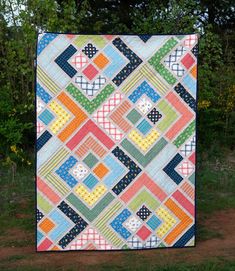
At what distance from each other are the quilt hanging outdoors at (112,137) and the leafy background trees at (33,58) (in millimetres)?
4154

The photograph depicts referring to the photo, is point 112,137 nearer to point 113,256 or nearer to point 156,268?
point 113,256

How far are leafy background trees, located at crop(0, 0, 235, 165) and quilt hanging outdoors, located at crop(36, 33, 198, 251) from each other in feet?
13.6

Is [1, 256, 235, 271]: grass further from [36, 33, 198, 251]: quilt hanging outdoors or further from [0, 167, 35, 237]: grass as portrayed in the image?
[0, 167, 35, 237]: grass

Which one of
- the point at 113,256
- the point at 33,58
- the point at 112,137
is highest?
the point at 33,58

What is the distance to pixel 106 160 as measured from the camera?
5.03 m

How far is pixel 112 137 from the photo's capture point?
16.4 ft

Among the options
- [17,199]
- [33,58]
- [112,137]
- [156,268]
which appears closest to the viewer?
[156,268]

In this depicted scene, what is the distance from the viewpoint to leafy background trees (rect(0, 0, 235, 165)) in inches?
392

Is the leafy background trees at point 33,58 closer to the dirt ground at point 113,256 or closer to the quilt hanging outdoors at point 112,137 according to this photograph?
the dirt ground at point 113,256

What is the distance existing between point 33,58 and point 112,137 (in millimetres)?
5712

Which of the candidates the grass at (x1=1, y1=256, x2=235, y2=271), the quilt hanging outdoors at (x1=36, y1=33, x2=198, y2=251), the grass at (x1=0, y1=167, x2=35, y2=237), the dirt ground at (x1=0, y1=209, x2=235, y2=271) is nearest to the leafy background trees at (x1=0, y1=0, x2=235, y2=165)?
the grass at (x1=0, y1=167, x2=35, y2=237)

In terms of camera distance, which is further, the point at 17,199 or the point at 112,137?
the point at 17,199

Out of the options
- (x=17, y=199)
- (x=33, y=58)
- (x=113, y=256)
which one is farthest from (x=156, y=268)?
(x=33, y=58)

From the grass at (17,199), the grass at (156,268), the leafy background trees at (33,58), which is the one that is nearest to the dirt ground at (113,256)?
the grass at (156,268)
